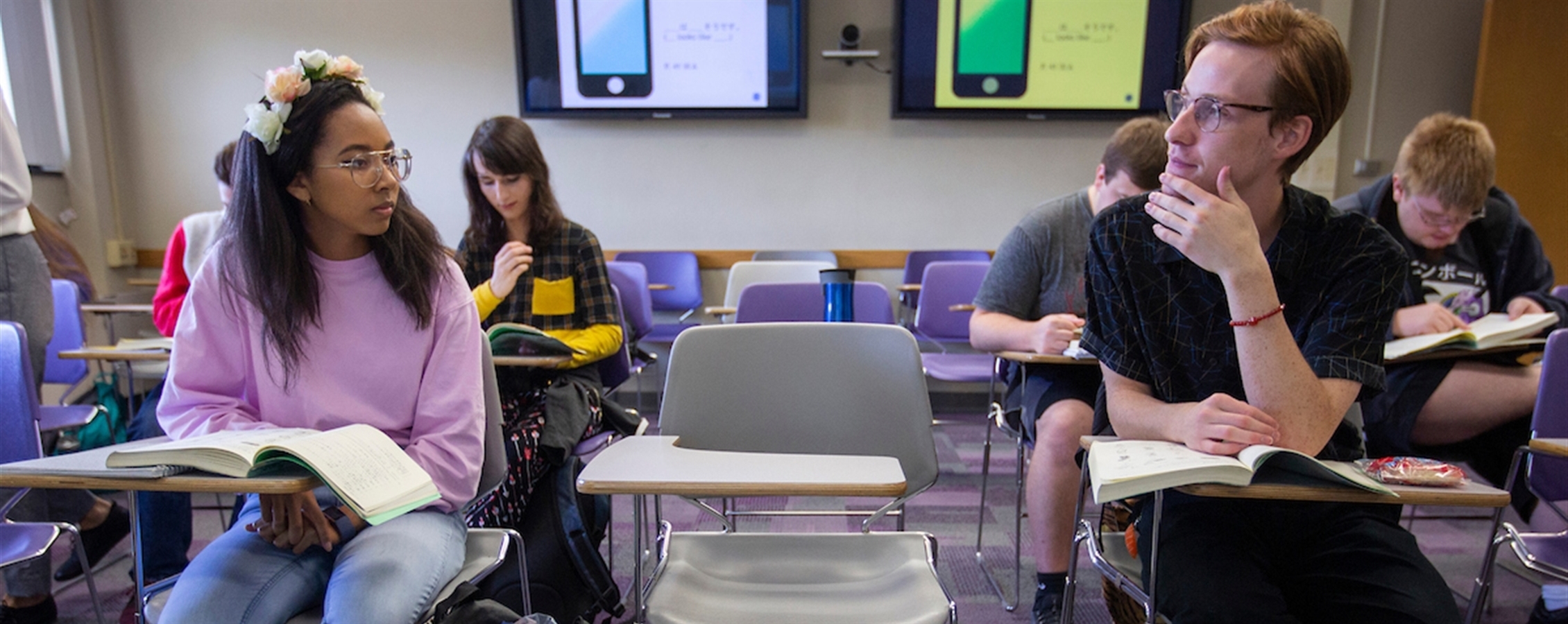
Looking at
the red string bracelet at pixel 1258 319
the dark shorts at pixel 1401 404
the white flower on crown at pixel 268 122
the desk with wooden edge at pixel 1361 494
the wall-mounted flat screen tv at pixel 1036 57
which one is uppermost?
the wall-mounted flat screen tv at pixel 1036 57

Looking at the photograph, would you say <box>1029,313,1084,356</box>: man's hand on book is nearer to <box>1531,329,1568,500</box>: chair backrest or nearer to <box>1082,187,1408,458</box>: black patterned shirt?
<box>1082,187,1408,458</box>: black patterned shirt

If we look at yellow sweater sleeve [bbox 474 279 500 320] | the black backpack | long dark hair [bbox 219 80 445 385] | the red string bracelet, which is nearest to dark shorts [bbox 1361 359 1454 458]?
the red string bracelet

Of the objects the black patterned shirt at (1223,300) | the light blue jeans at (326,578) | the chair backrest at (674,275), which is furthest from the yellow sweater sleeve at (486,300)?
the chair backrest at (674,275)

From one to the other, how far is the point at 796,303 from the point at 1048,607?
51.7 inches

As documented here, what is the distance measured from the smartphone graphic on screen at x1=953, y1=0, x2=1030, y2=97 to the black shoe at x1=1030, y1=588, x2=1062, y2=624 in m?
2.75

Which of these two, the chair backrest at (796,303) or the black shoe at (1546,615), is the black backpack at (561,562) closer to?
the chair backrest at (796,303)

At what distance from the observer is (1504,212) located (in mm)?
2215

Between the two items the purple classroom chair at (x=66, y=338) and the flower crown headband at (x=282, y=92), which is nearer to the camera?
the flower crown headband at (x=282, y=92)

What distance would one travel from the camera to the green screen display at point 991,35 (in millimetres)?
3764

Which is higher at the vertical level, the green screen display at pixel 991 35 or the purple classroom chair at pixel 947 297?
the green screen display at pixel 991 35

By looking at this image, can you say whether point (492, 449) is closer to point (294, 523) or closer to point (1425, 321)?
point (294, 523)

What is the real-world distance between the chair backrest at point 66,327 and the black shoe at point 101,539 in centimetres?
64

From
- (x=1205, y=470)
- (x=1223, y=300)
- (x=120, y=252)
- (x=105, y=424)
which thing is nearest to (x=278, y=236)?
(x=1205, y=470)

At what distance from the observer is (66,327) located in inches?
97.4
